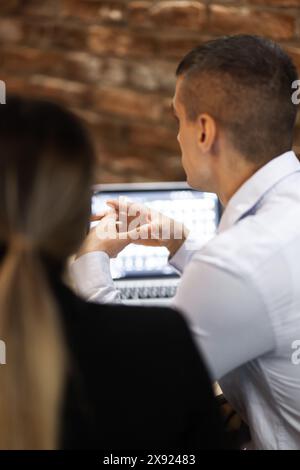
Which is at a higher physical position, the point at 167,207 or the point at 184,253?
the point at 167,207

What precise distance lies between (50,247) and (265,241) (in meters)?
0.44

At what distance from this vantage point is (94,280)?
1.45 metres

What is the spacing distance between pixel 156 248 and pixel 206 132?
85cm

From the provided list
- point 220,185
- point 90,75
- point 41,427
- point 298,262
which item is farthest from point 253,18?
point 41,427

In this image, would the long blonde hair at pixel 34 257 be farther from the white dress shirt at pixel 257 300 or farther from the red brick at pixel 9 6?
the red brick at pixel 9 6

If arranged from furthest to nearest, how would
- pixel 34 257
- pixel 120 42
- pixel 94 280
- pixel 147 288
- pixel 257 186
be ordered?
pixel 120 42 < pixel 147 288 < pixel 94 280 < pixel 257 186 < pixel 34 257

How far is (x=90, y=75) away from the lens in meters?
Answer: 2.59

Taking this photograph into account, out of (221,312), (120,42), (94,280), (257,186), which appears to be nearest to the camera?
(221,312)

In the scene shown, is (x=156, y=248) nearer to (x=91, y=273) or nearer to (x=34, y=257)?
(x=91, y=273)

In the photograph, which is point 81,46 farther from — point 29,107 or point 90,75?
point 29,107

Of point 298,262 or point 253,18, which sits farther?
point 253,18

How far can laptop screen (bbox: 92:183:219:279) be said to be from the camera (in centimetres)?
214

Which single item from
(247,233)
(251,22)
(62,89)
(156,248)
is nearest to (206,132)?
(247,233)

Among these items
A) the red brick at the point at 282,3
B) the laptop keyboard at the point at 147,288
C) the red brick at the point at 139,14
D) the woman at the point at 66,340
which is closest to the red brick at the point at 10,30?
the red brick at the point at 139,14
